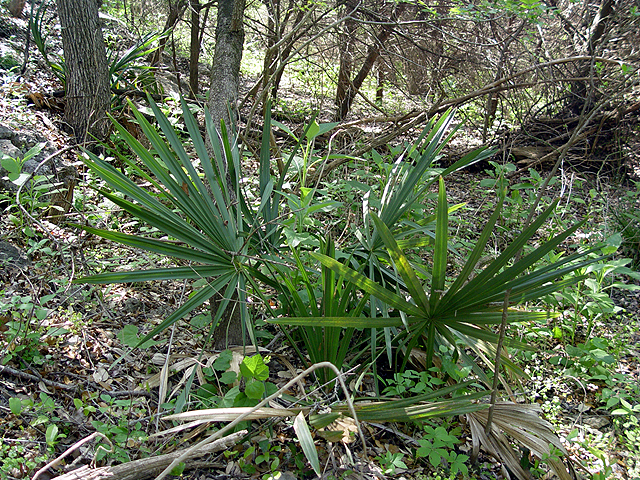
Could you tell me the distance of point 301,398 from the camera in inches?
82.1

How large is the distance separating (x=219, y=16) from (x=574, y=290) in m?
2.95

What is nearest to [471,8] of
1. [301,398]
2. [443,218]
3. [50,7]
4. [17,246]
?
[443,218]

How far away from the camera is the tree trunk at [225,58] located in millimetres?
2705

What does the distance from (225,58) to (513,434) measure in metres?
2.56

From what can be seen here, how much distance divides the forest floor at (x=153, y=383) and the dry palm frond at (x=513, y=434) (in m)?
0.16

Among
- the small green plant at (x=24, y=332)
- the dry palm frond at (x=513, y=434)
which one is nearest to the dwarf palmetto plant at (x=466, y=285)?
the dry palm frond at (x=513, y=434)

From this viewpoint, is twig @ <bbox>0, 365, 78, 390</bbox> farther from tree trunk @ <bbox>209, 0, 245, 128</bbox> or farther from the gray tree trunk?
tree trunk @ <bbox>209, 0, 245, 128</bbox>

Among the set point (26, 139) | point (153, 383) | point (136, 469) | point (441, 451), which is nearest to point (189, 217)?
point (153, 383)

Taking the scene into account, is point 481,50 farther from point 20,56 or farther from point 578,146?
point 20,56

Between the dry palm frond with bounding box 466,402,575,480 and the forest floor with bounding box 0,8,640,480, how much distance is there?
157 millimetres

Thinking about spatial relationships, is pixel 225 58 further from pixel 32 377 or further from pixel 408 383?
pixel 408 383

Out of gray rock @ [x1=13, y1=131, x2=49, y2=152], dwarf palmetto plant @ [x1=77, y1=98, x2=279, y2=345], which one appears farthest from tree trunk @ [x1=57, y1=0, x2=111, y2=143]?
dwarf palmetto plant @ [x1=77, y1=98, x2=279, y2=345]

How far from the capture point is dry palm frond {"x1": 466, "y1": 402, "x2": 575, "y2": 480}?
2.00m

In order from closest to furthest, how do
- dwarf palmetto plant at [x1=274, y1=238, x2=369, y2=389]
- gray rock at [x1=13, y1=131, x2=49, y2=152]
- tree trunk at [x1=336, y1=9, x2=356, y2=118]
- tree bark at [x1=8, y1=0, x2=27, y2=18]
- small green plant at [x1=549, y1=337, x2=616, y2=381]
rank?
dwarf palmetto plant at [x1=274, y1=238, x2=369, y2=389]
small green plant at [x1=549, y1=337, x2=616, y2=381]
gray rock at [x1=13, y1=131, x2=49, y2=152]
tree trunk at [x1=336, y1=9, x2=356, y2=118]
tree bark at [x1=8, y1=0, x2=27, y2=18]
